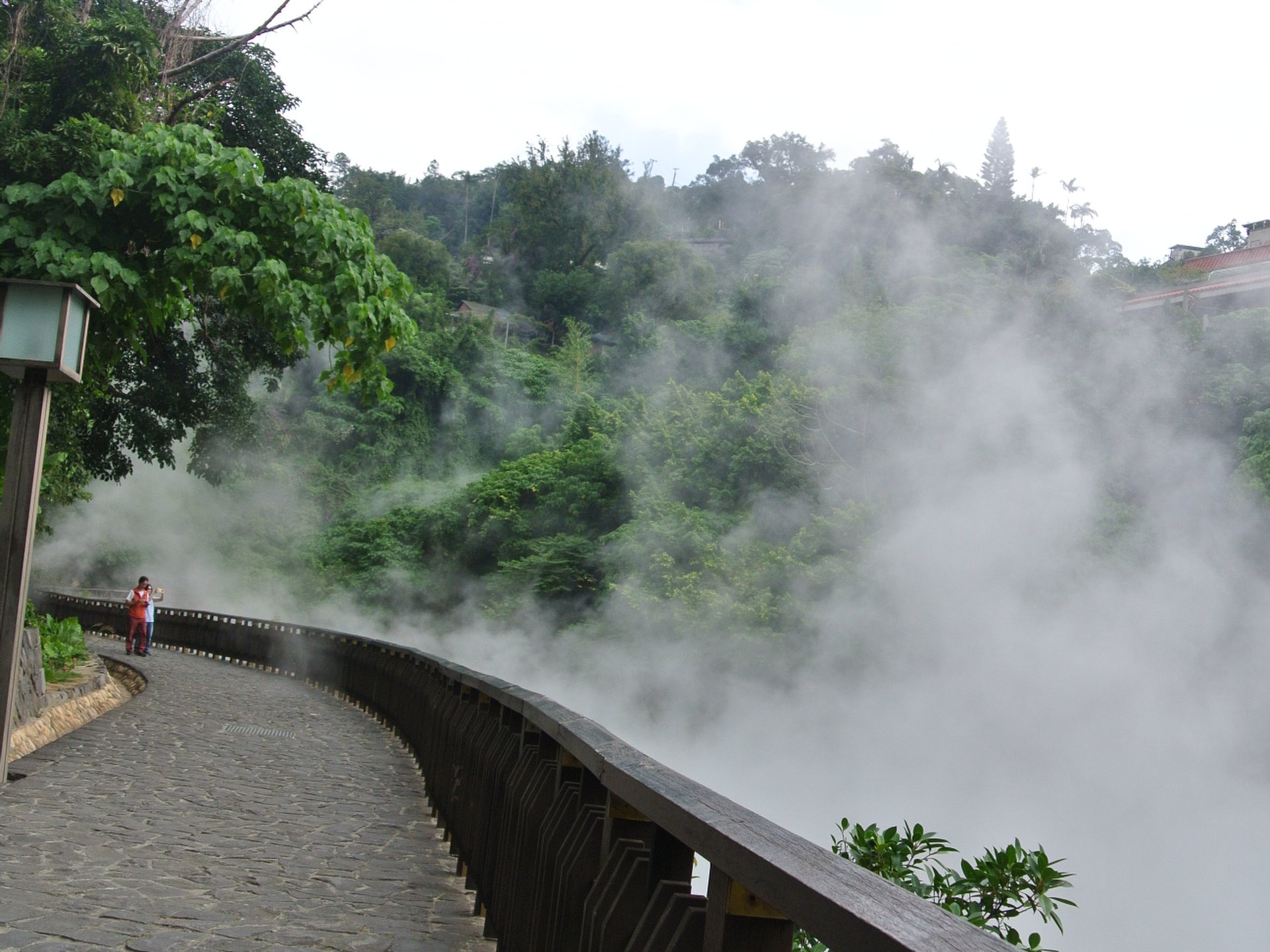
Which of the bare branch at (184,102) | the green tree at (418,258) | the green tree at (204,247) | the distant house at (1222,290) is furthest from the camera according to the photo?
the green tree at (418,258)

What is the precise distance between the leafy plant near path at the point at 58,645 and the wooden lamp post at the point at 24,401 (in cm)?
390

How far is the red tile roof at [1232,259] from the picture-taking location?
115 ft

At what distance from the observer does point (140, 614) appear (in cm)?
1902

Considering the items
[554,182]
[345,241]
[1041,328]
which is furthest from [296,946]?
[554,182]

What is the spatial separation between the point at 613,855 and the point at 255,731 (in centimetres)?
877

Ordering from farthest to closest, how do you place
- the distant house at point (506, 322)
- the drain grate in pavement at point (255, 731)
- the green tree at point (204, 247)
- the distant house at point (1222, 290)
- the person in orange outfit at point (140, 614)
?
the distant house at point (506, 322), the distant house at point (1222, 290), the person in orange outfit at point (140, 614), the drain grate in pavement at point (255, 731), the green tree at point (204, 247)

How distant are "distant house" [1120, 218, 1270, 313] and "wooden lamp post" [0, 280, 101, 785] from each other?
27142mm

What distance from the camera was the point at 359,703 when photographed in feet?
45.9

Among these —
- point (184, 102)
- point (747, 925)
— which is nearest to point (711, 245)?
point (184, 102)

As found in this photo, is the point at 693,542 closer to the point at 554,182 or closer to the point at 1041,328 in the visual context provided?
the point at 1041,328

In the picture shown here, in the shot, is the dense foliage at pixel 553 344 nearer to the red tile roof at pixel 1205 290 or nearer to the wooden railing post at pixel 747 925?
the red tile roof at pixel 1205 290

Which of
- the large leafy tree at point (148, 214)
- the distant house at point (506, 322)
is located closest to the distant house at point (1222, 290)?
the large leafy tree at point (148, 214)

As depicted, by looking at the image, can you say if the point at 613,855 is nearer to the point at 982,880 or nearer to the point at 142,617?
the point at 982,880

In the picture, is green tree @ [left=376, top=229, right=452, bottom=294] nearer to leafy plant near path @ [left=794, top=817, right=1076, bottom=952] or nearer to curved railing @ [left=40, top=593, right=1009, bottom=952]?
curved railing @ [left=40, top=593, right=1009, bottom=952]
